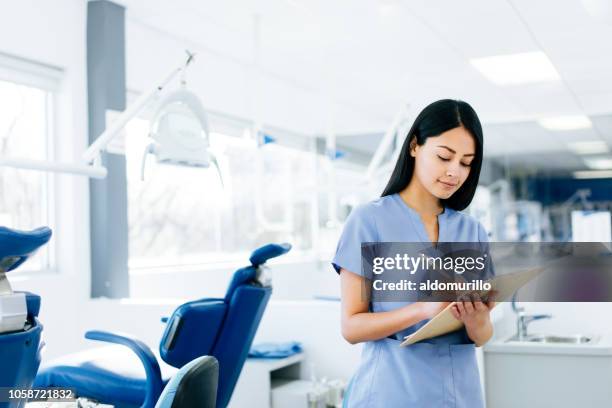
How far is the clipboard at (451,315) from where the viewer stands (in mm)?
1077

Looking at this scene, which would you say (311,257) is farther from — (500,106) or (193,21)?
(193,21)

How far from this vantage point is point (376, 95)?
5801 mm

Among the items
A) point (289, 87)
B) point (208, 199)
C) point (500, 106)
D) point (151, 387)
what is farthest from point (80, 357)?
point (500, 106)

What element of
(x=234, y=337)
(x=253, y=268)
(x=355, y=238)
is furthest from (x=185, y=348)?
(x=355, y=238)

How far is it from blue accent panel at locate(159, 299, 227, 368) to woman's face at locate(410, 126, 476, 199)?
117 centimetres

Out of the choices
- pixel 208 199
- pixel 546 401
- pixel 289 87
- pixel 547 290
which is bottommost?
pixel 546 401

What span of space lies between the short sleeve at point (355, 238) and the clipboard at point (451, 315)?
0.16 meters

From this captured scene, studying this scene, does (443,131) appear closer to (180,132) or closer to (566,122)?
(180,132)

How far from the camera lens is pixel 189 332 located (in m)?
2.21

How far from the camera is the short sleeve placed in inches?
48.8

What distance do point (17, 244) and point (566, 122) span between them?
5.86m

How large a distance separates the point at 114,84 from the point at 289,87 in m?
2.30

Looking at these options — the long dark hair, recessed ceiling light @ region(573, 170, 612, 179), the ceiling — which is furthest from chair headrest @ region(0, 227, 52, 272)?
recessed ceiling light @ region(573, 170, 612, 179)

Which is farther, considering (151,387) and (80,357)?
(80,357)
